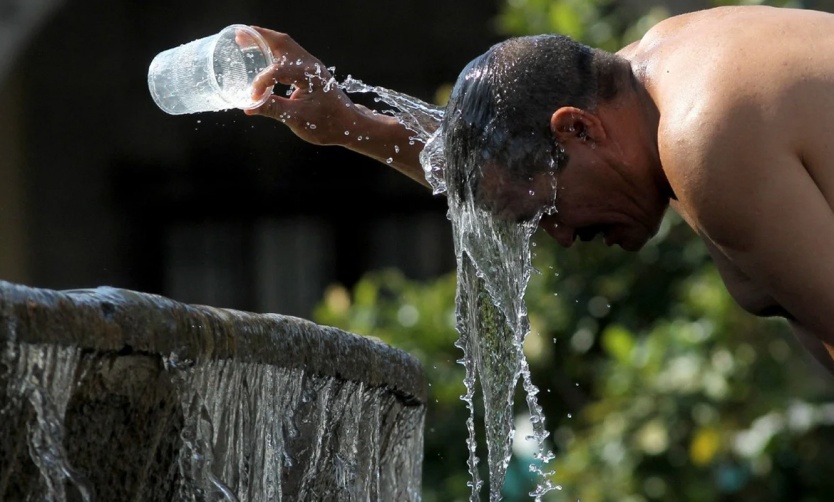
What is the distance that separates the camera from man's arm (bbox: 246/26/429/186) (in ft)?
9.71

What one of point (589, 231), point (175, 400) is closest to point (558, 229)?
point (589, 231)

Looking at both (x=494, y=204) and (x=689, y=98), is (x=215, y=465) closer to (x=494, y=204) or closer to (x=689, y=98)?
(x=494, y=204)

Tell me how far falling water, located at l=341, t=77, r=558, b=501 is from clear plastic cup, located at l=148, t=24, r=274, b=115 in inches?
8.3

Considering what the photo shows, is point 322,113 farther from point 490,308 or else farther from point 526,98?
point 526,98

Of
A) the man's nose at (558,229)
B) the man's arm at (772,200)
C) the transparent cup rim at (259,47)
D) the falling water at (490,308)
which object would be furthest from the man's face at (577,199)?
the transparent cup rim at (259,47)

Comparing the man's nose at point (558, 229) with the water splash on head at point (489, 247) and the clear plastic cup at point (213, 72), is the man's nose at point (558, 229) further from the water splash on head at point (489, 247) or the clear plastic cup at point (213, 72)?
the clear plastic cup at point (213, 72)

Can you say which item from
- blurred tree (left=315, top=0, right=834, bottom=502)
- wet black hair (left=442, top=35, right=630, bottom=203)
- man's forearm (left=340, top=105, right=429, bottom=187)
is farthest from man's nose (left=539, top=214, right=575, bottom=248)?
blurred tree (left=315, top=0, right=834, bottom=502)

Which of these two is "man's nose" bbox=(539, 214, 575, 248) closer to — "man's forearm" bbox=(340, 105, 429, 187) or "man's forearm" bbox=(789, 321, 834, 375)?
"man's forearm" bbox=(789, 321, 834, 375)

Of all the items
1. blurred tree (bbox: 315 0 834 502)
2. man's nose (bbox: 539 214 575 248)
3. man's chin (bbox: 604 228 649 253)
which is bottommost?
man's nose (bbox: 539 214 575 248)

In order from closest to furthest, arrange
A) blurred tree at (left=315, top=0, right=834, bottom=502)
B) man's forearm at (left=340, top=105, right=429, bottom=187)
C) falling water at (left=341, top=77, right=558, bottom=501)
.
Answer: falling water at (left=341, top=77, right=558, bottom=501)
man's forearm at (left=340, top=105, right=429, bottom=187)
blurred tree at (left=315, top=0, right=834, bottom=502)

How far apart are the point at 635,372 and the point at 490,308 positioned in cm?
207

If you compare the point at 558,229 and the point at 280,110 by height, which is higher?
the point at 280,110

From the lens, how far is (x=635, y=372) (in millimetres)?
5098

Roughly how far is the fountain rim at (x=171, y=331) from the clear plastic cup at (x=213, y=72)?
68cm
